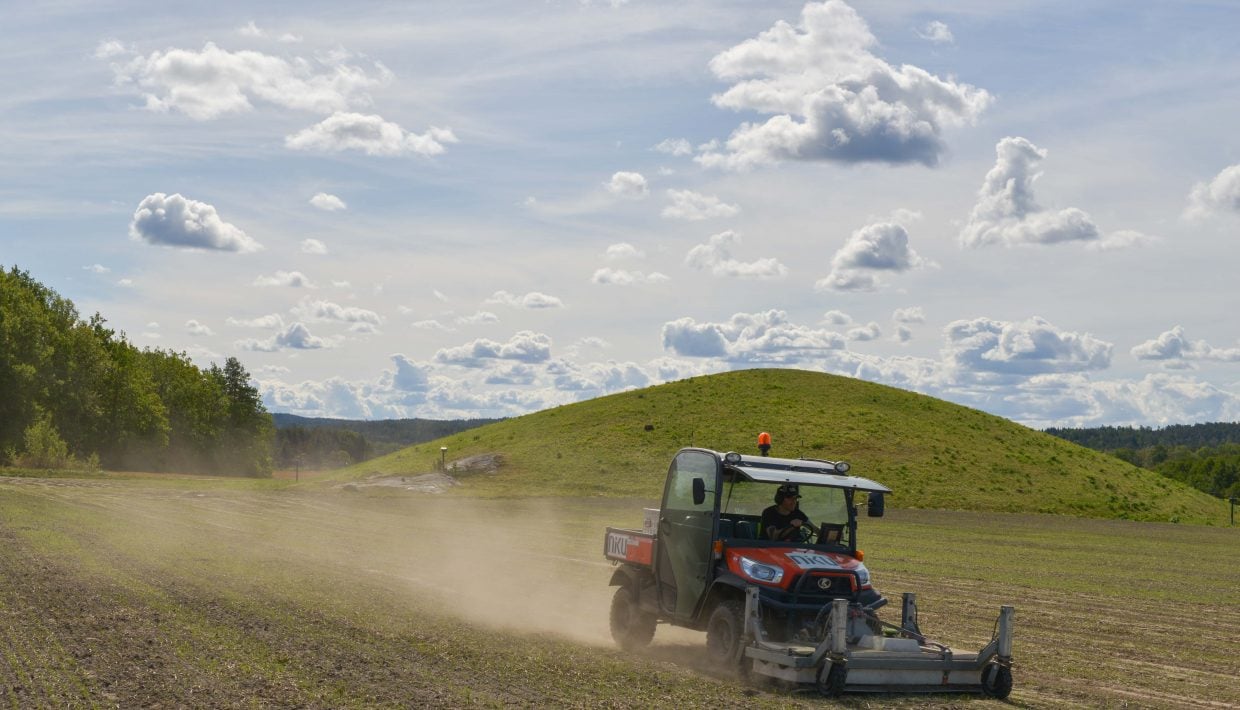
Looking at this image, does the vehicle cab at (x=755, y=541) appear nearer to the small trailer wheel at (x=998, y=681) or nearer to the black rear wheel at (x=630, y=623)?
the black rear wheel at (x=630, y=623)

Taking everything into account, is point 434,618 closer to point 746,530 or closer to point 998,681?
point 746,530

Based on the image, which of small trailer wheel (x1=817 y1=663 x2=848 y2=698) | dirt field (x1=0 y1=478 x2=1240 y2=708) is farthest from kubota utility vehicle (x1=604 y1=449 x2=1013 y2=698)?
dirt field (x1=0 y1=478 x2=1240 y2=708)

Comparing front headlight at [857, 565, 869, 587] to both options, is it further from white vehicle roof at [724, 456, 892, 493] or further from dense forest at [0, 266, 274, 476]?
dense forest at [0, 266, 274, 476]

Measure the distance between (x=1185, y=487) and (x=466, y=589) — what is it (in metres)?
84.8

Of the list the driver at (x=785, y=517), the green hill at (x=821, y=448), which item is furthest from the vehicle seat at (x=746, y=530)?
the green hill at (x=821, y=448)

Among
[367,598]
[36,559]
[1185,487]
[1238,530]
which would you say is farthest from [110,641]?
[1185,487]

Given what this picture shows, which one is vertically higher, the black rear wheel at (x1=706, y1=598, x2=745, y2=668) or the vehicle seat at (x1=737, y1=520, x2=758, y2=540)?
the vehicle seat at (x1=737, y1=520, x2=758, y2=540)

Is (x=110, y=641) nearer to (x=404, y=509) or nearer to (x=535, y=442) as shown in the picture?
(x=404, y=509)

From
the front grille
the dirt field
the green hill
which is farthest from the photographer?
the green hill

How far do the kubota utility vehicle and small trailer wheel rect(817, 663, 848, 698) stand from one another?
1 cm

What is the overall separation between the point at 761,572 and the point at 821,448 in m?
74.8

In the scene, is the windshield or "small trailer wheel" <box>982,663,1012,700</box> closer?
"small trailer wheel" <box>982,663,1012,700</box>

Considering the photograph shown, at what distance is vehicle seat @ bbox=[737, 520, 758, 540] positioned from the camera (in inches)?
572

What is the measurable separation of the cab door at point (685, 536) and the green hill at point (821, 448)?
56.3m
